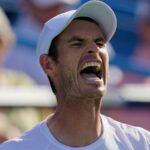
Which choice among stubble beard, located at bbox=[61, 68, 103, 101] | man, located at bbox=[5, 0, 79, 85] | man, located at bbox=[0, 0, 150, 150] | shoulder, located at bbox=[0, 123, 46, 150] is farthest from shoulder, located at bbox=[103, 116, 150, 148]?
man, located at bbox=[5, 0, 79, 85]

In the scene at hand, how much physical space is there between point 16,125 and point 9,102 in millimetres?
187

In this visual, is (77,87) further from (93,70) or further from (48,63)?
(48,63)

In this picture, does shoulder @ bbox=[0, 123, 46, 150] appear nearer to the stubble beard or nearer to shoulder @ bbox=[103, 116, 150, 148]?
the stubble beard

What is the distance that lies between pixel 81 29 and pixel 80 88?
0.27m

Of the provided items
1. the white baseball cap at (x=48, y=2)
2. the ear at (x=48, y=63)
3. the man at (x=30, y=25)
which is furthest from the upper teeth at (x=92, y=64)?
the white baseball cap at (x=48, y=2)

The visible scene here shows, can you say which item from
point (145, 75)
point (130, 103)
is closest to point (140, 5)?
point (145, 75)

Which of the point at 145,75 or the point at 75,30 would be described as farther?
the point at 145,75

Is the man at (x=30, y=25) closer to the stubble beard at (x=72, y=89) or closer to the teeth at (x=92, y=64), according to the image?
the stubble beard at (x=72, y=89)

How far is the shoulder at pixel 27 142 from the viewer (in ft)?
10.5

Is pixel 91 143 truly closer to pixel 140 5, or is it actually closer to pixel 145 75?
pixel 145 75

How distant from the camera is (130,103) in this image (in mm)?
5820

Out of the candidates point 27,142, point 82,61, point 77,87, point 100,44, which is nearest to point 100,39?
point 100,44

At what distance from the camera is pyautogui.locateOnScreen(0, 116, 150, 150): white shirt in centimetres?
321

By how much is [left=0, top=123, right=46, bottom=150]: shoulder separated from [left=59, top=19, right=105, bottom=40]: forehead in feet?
1.48
